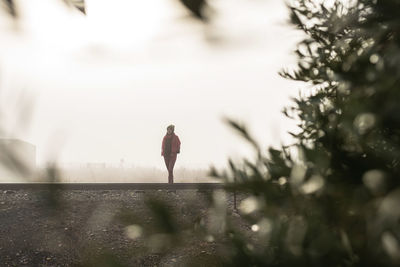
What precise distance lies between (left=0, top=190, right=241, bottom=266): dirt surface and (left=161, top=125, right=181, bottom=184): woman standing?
4055 mm

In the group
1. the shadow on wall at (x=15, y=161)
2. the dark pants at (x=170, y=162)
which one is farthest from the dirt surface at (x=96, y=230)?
the dark pants at (x=170, y=162)

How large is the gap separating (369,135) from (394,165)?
0.79 ft

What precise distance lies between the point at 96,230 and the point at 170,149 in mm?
6380

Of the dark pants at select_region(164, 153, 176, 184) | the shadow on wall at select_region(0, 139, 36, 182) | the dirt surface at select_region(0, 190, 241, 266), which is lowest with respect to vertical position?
the dirt surface at select_region(0, 190, 241, 266)

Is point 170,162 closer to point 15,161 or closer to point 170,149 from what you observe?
point 170,149

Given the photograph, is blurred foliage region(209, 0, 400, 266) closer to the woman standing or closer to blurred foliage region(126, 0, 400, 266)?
blurred foliage region(126, 0, 400, 266)

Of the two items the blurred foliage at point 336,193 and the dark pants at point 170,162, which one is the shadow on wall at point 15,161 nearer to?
the blurred foliage at point 336,193

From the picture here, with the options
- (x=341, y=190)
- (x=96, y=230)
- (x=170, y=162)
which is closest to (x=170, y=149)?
(x=170, y=162)

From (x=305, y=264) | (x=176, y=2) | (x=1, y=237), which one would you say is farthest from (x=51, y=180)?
(x=1, y=237)

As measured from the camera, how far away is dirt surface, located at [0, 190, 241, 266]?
128cm

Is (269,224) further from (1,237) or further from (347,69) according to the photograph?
(1,237)

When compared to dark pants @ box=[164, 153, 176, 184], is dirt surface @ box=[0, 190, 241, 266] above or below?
below

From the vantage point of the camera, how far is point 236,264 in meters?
1.77

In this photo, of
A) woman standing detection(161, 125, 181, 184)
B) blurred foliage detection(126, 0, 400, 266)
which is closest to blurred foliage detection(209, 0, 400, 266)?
blurred foliage detection(126, 0, 400, 266)
